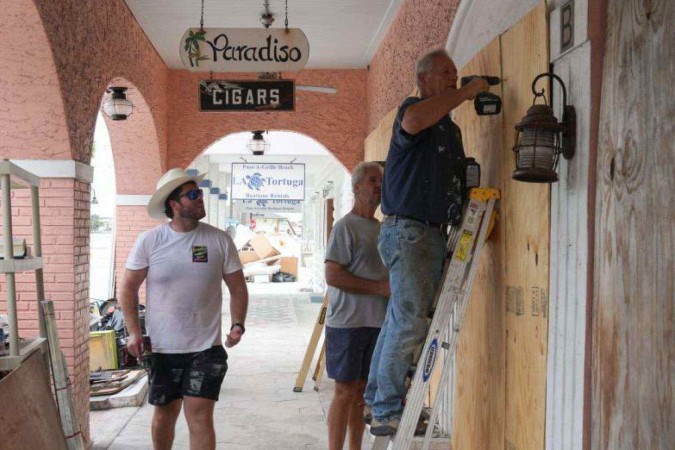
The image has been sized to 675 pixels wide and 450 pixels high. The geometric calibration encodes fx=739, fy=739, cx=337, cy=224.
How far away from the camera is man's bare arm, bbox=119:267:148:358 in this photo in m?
4.11

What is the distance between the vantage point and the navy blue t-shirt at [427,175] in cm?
317

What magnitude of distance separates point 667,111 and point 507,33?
1.31m

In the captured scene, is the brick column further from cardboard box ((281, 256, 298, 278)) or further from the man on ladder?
cardboard box ((281, 256, 298, 278))

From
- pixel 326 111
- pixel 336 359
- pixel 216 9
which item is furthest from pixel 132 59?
pixel 336 359

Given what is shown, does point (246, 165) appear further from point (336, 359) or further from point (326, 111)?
point (336, 359)

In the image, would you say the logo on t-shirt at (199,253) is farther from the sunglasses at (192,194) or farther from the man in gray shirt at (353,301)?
the man in gray shirt at (353,301)

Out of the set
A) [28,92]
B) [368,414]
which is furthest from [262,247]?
[368,414]

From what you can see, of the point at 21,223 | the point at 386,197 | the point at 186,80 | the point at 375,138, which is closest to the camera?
the point at 386,197

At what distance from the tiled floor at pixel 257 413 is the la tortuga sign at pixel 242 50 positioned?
9.79 feet

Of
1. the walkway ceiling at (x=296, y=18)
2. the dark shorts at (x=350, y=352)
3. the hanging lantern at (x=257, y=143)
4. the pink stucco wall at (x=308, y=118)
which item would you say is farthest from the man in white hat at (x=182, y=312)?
the hanging lantern at (x=257, y=143)

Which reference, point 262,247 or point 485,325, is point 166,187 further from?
point 262,247

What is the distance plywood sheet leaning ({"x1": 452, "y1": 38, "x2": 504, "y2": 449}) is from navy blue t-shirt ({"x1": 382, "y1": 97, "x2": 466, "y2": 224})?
246 mm

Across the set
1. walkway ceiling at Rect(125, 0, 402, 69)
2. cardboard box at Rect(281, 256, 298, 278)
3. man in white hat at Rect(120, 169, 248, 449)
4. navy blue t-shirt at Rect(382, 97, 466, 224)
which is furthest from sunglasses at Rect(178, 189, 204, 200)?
cardboard box at Rect(281, 256, 298, 278)

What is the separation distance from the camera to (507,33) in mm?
3293
